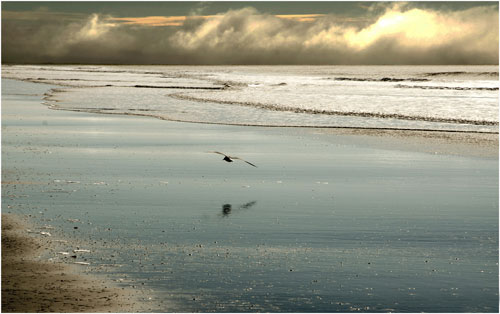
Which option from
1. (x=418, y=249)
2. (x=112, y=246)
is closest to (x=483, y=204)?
(x=418, y=249)

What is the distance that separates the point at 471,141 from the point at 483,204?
936 cm

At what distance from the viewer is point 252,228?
910cm

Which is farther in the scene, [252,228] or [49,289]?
[252,228]

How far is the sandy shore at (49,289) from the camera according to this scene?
6.37m

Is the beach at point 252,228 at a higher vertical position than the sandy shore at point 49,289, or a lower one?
higher

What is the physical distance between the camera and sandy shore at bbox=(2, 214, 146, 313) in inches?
251

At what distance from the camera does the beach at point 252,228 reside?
21.9ft

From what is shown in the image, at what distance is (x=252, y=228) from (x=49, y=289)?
2.89 metres

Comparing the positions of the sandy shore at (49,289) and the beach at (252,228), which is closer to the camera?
the sandy shore at (49,289)

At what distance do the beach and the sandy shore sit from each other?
0.06 feet

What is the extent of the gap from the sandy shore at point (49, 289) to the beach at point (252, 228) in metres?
0.02

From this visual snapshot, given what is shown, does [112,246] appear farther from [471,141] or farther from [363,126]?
[363,126]

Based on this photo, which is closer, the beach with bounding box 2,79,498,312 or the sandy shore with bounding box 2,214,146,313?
the sandy shore with bounding box 2,214,146,313

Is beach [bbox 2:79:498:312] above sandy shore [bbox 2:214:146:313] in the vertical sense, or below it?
above
